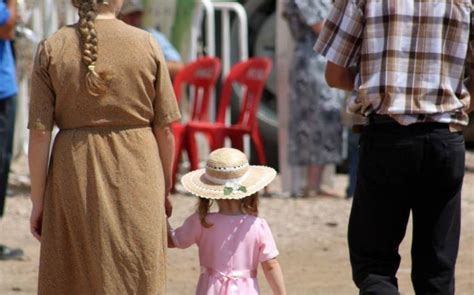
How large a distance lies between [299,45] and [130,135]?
5.83 metres

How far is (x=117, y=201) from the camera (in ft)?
16.1

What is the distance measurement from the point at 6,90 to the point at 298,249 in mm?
2002

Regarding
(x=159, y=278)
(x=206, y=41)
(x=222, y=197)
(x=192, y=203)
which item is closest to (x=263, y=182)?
(x=222, y=197)

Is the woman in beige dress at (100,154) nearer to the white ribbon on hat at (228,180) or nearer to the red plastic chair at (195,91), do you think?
the white ribbon on hat at (228,180)

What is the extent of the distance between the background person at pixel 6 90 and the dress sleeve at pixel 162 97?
2.86 meters

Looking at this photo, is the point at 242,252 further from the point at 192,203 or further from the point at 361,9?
the point at 192,203

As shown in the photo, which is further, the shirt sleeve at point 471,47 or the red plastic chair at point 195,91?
the red plastic chair at point 195,91

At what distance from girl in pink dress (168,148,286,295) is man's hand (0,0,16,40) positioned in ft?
8.81

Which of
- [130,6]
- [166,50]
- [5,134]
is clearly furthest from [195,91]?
[5,134]

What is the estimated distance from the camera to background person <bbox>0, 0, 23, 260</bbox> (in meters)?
7.63

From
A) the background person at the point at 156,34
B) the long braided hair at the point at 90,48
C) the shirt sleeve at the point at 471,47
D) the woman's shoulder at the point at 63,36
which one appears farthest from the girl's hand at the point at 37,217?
the background person at the point at 156,34

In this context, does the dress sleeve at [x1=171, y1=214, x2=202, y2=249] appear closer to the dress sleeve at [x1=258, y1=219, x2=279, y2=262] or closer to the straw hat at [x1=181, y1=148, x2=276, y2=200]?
the straw hat at [x1=181, y1=148, x2=276, y2=200]

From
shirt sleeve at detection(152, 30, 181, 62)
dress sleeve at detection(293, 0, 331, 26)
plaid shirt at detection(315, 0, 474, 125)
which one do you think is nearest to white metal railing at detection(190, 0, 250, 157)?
shirt sleeve at detection(152, 30, 181, 62)

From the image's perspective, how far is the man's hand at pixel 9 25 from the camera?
7609 millimetres
